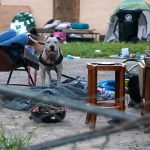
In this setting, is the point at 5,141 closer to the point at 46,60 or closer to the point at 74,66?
the point at 46,60

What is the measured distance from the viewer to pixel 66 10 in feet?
74.9

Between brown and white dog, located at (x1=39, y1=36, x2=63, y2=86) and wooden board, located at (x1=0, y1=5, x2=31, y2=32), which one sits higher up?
brown and white dog, located at (x1=39, y1=36, x2=63, y2=86)

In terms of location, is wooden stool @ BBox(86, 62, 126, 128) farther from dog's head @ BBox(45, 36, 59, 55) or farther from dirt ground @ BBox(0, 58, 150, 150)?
dog's head @ BBox(45, 36, 59, 55)

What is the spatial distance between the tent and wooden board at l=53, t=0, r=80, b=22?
1.82 m

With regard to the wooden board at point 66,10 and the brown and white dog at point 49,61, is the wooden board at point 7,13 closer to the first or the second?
the wooden board at point 66,10

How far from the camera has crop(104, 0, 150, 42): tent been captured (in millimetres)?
20594

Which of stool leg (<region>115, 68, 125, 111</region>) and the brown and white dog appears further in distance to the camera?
the brown and white dog

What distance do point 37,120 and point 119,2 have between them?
17.0 metres

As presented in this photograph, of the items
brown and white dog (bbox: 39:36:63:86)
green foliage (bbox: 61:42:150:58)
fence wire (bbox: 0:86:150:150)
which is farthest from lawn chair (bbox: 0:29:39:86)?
green foliage (bbox: 61:42:150:58)

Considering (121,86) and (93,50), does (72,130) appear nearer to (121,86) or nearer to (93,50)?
(121,86)

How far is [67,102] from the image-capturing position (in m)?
1.69

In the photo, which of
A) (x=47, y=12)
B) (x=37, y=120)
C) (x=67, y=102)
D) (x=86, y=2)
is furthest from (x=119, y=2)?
(x=67, y=102)

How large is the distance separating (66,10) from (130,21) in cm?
324

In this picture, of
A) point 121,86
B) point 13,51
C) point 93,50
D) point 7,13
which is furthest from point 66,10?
point 121,86
